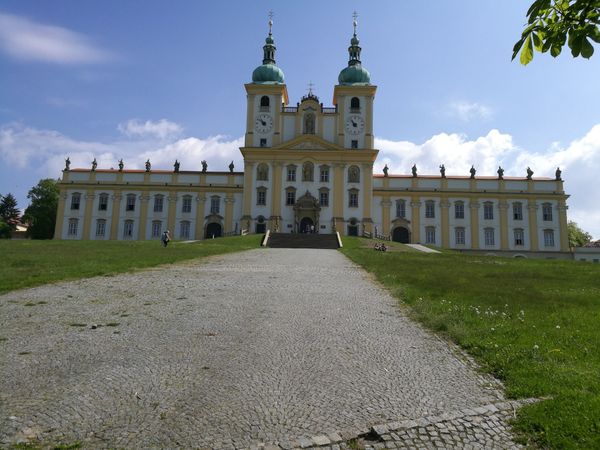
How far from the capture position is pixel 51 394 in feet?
13.4

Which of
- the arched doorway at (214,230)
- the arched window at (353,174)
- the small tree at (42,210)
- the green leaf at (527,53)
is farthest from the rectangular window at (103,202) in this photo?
the green leaf at (527,53)

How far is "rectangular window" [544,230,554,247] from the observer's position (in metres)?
52.8

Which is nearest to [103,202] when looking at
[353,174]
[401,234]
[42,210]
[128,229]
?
[128,229]

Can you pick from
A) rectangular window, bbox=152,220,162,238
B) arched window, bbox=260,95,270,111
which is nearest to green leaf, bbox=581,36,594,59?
arched window, bbox=260,95,270,111

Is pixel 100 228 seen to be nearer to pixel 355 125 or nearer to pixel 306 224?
pixel 306 224

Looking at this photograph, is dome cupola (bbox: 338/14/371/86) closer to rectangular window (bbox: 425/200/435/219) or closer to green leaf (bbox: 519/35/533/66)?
rectangular window (bbox: 425/200/435/219)

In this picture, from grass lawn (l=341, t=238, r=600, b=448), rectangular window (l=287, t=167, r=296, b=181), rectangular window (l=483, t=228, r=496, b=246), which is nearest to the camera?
grass lawn (l=341, t=238, r=600, b=448)

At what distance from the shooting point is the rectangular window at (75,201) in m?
54.2

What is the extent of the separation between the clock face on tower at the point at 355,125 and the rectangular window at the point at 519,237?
21.9 m

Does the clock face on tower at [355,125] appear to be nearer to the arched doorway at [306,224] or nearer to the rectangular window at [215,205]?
the arched doorway at [306,224]

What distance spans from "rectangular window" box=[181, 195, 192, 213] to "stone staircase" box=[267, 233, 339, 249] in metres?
17.5

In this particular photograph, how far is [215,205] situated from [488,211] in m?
32.8

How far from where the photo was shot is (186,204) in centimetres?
5444

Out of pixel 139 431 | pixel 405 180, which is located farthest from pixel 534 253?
pixel 139 431
